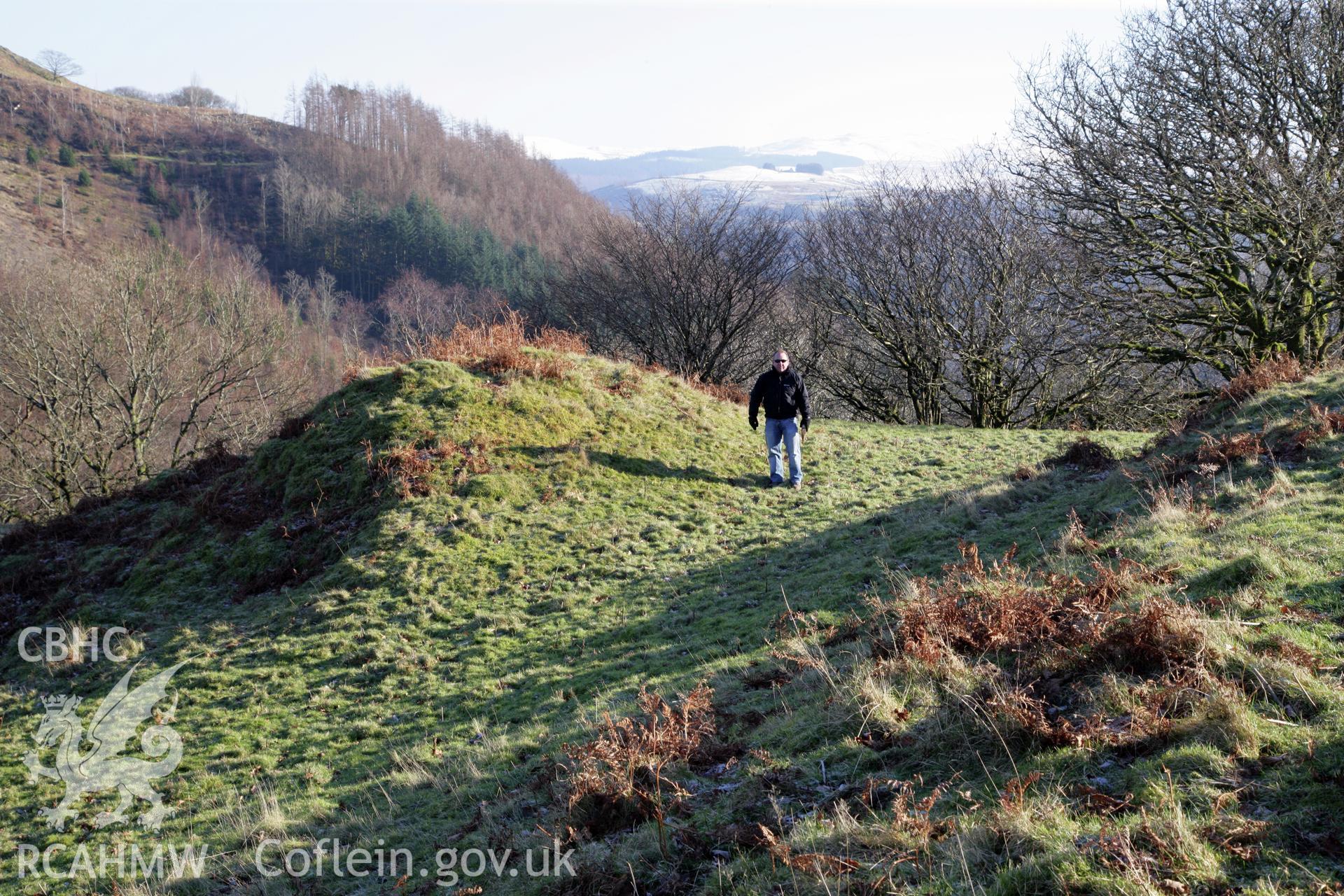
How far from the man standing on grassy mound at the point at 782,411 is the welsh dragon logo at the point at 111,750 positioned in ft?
30.3

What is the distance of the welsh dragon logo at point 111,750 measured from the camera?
6.31 meters

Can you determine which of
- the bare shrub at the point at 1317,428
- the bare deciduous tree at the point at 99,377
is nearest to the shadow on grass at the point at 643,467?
the bare shrub at the point at 1317,428

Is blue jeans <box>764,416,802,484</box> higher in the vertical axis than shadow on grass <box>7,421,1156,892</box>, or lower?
higher

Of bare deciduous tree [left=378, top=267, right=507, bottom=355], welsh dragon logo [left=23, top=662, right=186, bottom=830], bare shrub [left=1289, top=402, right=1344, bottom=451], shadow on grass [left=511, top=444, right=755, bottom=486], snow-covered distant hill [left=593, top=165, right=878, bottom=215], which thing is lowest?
welsh dragon logo [left=23, top=662, right=186, bottom=830]

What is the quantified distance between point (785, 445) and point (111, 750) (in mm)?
10043

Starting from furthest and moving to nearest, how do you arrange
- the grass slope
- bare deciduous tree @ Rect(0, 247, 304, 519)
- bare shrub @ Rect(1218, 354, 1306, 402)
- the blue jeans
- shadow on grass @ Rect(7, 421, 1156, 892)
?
bare deciduous tree @ Rect(0, 247, 304, 519) → the blue jeans → bare shrub @ Rect(1218, 354, 1306, 402) → shadow on grass @ Rect(7, 421, 1156, 892) → the grass slope

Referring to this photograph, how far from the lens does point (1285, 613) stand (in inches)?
172

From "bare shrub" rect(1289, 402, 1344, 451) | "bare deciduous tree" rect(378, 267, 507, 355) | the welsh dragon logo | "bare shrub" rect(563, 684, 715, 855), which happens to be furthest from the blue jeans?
"bare deciduous tree" rect(378, 267, 507, 355)

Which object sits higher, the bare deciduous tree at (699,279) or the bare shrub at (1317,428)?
the bare deciduous tree at (699,279)

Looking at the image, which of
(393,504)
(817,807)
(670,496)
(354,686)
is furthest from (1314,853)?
(393,504)

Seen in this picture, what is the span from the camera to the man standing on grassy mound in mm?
12891

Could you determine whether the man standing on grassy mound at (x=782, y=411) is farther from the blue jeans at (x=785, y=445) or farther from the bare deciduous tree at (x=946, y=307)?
the bare deciduous tree at (x=946, y=307)

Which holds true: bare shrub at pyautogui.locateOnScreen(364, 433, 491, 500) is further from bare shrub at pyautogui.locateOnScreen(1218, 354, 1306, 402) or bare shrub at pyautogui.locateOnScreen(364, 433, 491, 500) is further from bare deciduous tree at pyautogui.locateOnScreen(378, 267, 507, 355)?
bare deciduous tree at pyautogui.locateOnScreen(378, 267, 507, 355)

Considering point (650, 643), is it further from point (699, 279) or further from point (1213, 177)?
point (699, 279)
